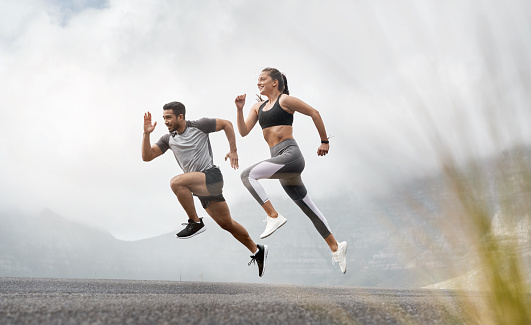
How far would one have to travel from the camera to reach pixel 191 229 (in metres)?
7.02

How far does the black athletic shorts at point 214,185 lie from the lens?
6.75m

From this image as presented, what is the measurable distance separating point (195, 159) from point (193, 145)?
205mm

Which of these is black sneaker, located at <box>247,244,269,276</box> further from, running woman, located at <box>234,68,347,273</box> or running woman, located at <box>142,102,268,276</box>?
running woman, located at <box>234,68,347,273</box>

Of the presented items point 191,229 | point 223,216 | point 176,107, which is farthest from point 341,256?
point 176,107

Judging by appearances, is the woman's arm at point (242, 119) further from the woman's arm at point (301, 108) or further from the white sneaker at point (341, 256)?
the white sneaker at point (341, 256)

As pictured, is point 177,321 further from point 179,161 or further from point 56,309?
point 179,161

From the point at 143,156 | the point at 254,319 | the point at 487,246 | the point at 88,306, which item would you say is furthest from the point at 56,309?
the point at 143,156

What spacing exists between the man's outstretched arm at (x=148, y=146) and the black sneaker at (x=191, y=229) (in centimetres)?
115

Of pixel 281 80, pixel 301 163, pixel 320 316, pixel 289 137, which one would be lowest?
pixel 320 316

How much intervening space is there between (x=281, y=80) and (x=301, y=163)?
1.40 metres

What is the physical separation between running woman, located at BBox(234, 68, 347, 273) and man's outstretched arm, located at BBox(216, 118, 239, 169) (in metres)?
0.19

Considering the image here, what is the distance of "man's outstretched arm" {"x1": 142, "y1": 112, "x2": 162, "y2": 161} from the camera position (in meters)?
6.39

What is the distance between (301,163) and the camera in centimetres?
656

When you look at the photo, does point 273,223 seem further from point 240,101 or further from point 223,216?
point 240,101
